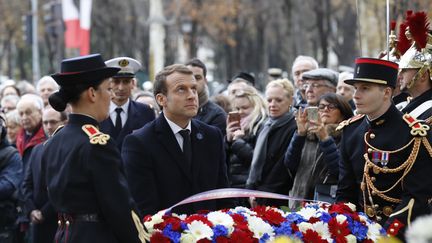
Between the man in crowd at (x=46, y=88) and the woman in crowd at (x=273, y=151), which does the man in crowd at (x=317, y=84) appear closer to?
the woman in crowd at (x=273, y=151)

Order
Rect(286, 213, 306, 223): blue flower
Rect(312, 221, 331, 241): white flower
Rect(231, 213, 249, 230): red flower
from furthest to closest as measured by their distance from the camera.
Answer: Rect(286, 213, 306, 223): blue flower < Rect(312, 221, 331, 241): white flower < Rect(231, 213, 249, 230): red flower

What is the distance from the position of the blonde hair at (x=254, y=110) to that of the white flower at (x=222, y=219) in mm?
4078

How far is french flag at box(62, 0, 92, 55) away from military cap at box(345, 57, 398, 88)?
88.9 feet

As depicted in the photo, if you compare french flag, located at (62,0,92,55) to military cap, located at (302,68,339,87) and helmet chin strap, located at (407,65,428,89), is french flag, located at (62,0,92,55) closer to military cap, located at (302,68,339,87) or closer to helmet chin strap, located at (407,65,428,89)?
military cap, located at (302,68,339,87)

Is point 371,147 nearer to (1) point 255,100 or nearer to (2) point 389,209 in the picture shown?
(2) point 389,209

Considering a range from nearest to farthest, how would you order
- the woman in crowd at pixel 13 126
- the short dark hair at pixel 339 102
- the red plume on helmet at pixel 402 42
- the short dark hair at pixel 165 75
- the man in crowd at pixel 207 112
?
the short dark hair at pixel 165 75
the red plume on helmet at pixel 402 42
the short dark hair at pixel 339 102
the man in crowd at pixel 207 112
the woman in crowd at pixel 13 126

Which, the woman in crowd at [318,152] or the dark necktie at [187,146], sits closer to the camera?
the dark necktie at [187,146]

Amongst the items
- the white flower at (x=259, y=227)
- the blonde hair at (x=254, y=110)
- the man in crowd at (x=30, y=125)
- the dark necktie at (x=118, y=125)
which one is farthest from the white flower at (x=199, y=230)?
the man in crowd at (x=30, y=125)

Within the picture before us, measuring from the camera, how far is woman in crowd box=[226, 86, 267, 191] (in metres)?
10.8

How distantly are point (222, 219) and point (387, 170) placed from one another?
1.32 meters

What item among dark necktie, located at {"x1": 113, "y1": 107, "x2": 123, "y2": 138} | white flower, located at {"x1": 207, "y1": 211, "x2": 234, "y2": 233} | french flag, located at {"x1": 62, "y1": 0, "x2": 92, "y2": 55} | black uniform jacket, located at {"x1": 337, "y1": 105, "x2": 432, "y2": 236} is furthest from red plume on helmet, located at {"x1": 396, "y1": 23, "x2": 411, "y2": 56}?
french flag, located at {"x1": 62, "y1": 0, "x2": 92, "y2": 55}

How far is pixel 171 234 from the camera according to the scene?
7129mm

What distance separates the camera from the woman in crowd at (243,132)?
10.8m

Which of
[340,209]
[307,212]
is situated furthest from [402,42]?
[307,212]
